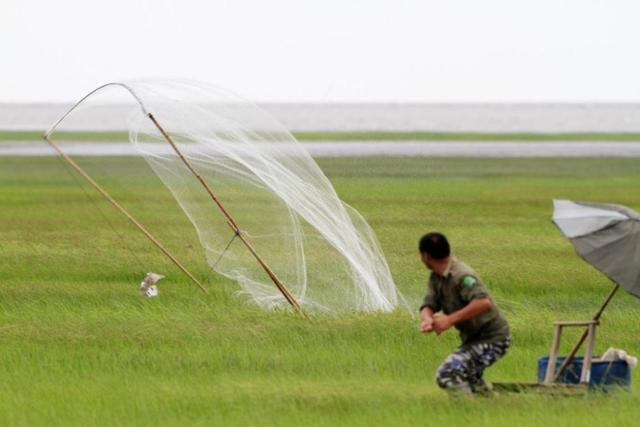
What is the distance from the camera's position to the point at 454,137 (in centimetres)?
9969

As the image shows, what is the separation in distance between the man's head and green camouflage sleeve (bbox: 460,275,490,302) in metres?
0.19

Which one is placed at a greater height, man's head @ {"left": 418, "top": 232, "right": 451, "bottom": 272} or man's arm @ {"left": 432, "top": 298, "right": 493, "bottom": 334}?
man's head @ {"left": 418, "top": 232, "right": 451, "bottom": 272}

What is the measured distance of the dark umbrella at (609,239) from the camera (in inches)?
383

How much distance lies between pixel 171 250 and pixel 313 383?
9.64 meters

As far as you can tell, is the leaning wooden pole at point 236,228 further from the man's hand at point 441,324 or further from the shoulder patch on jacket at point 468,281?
the man's hand at point 441,324

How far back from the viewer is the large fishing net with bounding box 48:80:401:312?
1373 cm

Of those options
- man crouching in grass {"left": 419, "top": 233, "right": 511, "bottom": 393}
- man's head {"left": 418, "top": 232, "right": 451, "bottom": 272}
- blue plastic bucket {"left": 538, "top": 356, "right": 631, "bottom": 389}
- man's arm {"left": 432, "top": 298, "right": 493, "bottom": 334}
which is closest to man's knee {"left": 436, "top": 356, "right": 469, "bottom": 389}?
man crouching in grass {"left": 419, "top": 233, "right": 511, "bottom": 393}

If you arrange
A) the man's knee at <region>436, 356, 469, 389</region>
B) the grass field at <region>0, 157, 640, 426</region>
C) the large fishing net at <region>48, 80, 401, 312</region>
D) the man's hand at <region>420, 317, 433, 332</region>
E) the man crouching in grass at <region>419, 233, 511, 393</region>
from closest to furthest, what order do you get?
the man's hand at <region>420, 317, 433, 332</region> → the man crouching in grass at <region>419, 233, 511, 393</region> → the man's knee at <region>436, 356, 469, 389</region> → the grass field at <region>0, 157, 640, 426</region> → the large fishing net at <region>48, 80, 401, 312</region>

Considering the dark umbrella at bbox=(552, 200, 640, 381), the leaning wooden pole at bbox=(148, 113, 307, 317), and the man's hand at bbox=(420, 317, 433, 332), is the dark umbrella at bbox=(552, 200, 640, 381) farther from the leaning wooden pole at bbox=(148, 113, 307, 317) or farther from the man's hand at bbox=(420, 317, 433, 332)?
the leaning wooden pole at bbox=(148, 113, 307, 317)

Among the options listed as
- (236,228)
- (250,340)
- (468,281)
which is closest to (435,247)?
(468,281)

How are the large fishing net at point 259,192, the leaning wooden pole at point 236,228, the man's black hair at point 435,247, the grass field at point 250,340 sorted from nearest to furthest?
the man's black hair at point 435,247 → the grass field at point 250,340 → the leaning wooden pole at point 236,228 → the large fishing net at point 259,192

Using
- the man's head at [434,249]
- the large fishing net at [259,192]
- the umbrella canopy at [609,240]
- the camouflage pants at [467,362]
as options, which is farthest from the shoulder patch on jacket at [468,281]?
the large fishing net at [259,192]

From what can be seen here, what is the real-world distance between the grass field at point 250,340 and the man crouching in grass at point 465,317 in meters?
0.21

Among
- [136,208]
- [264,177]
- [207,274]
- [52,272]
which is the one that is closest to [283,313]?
[264,177]
